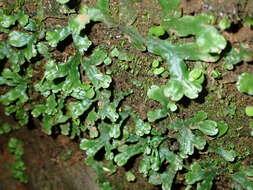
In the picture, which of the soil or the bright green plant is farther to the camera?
the bright green plant

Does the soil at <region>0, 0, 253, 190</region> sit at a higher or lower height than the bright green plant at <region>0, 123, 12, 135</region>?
higher

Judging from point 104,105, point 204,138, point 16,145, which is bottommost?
A: point 16,145

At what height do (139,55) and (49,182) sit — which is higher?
(139,55)

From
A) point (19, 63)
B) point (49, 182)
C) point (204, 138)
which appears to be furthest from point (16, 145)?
point (204, 138)

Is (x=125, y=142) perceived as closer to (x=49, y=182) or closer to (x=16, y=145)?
(x=49, y=182)

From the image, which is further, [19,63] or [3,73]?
[3,73]

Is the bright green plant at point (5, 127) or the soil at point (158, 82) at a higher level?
the soil at point (158, 82)

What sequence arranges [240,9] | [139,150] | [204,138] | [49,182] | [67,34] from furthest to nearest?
1. [49,182]
2. [139,150]
3. [204,138]
4. [67,34]
5. [240,9]

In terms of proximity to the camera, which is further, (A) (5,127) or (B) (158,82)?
(A) (5,127)

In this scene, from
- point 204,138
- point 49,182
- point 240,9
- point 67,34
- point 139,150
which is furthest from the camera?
point 49,182

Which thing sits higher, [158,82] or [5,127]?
[158,82]

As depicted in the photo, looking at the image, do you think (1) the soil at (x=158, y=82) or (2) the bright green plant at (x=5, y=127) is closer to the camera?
(1) the soil at (x=158, y=82)
